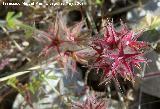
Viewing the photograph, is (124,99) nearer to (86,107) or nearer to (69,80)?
(69,80)

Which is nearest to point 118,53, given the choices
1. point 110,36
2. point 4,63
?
point 110,36

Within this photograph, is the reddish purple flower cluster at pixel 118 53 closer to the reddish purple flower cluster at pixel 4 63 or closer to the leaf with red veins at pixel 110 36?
the leaf with red veins at pixel 110 36

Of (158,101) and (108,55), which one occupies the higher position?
(108,55)

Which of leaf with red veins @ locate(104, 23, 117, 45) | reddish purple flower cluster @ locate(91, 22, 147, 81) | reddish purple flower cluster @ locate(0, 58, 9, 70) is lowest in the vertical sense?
reddish purple flower cluster @ locate(0, 58, 9, 70)

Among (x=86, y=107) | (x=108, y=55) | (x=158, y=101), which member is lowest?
(x=158, y=101)

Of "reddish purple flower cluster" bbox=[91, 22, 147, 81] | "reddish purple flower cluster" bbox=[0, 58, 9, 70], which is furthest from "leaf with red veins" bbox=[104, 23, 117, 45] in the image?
"reddish purple flower cluster" bbox=[0, 58, 9, 70]

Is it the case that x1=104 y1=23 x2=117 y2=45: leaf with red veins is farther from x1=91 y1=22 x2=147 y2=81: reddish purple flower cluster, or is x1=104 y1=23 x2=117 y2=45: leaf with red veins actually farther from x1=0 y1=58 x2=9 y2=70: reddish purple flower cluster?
x1=0 y1=58 x2=9 y2=70: reddish purple flower cluster

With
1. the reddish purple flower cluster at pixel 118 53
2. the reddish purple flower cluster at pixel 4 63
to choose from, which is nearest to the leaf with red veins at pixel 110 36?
the reddish purple flower cluster at pixel 118 53

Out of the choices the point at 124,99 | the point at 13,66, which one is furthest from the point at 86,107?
the point at 13,66
